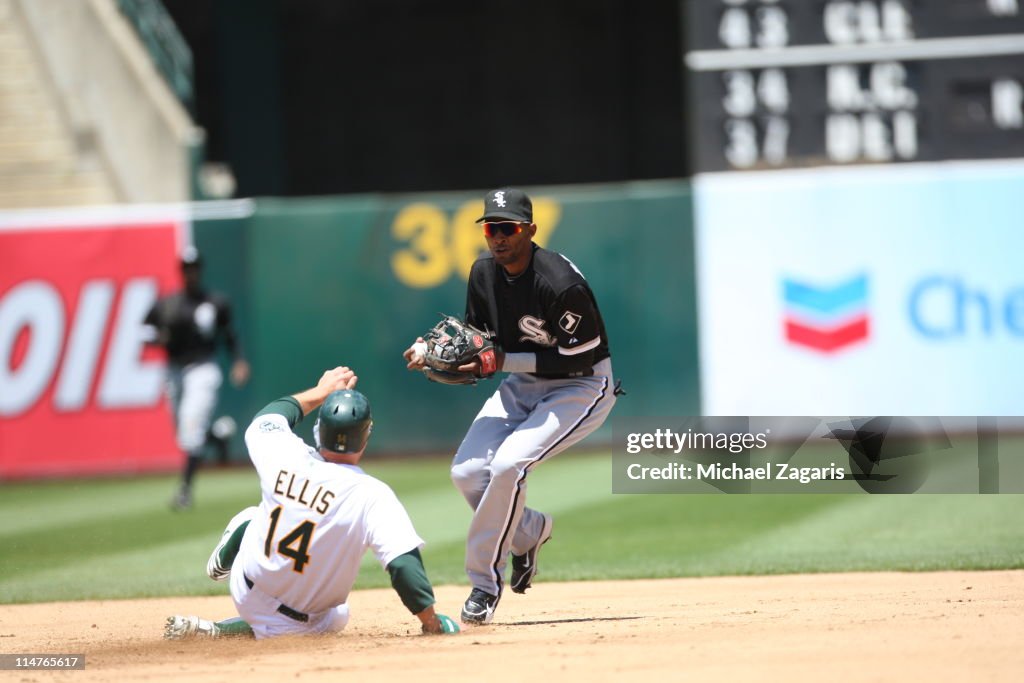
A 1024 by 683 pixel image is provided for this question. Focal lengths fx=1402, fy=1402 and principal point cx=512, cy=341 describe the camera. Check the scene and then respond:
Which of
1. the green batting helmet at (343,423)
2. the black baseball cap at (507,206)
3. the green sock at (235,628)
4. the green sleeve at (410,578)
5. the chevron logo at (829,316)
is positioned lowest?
the chevron logo at (829,316)

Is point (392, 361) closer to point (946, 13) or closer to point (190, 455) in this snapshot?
point (190, 455)

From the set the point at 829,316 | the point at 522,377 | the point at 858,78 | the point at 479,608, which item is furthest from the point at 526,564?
the point at 858,78

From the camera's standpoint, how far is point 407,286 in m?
14.1

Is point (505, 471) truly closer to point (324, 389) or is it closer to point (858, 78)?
point (324, 389)

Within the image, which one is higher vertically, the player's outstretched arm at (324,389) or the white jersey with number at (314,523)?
the player's outstretched arm at (324,389)

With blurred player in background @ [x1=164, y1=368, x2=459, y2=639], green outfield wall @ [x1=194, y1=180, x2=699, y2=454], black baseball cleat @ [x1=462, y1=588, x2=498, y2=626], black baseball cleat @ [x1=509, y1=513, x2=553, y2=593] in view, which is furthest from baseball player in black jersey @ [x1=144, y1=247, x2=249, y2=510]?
blurred player in background @ [x1=164, y1=368, x2=459, y2=639]

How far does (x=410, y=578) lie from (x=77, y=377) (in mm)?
9541

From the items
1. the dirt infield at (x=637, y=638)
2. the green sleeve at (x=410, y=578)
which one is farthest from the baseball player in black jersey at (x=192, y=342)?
the green sleeve at (x=410, y=578)

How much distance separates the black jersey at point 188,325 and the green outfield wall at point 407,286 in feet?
7.67

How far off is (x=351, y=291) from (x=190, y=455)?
11.5 ft

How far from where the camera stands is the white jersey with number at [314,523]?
5.12 meters

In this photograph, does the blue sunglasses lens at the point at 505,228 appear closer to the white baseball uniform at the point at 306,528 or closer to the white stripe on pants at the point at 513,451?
the white stripe on pants at the point at 513,451

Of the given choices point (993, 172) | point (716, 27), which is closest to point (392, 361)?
point (716, 27)

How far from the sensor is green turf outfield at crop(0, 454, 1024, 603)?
7875 mm
